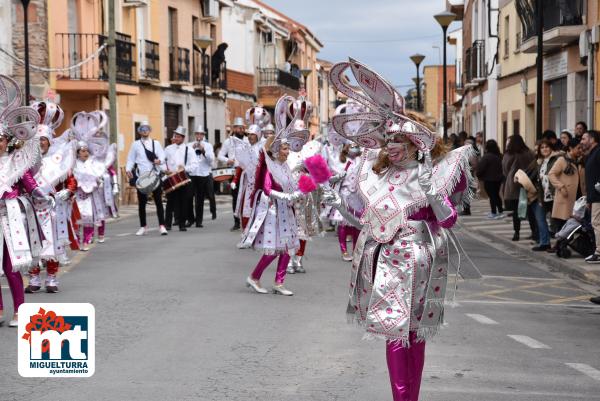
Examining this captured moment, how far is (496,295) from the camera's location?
11.4 meters

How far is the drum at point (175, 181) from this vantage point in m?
19.3

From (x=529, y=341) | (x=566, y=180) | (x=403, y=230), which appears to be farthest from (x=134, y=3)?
(x=403, y=230)

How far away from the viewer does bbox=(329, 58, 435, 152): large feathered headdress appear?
19.1ft

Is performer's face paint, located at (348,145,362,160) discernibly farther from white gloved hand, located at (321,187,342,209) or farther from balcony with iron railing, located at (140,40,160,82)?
balcony with iron railing, located at (140,40,160,82)

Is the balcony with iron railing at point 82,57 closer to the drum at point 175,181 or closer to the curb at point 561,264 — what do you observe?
the drum at point 175,181

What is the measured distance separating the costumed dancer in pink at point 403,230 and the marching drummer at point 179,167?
13600 millimetres

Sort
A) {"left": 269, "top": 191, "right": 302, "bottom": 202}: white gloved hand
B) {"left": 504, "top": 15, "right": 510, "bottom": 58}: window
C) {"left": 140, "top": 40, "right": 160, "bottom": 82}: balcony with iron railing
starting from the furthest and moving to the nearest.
Result: {"left": 140, "top": 40, "right": 160, "bottom": 82}: balcony with iron railing, {"left": 504, "top": 15, "right": 510, "bottom": 58}: window, {"left": 269, "top": 191, "right": 302, "bottom": 202}: white gloved hand

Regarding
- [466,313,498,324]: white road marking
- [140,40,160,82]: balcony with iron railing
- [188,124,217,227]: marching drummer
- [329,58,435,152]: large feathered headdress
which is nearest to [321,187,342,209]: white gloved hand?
[329,58,435,152]: large feathered headdress

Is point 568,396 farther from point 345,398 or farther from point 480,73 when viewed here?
point 480,73

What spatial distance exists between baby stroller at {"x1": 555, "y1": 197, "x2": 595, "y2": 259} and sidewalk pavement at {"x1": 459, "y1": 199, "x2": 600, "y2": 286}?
0.14m

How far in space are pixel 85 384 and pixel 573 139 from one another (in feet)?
34.6

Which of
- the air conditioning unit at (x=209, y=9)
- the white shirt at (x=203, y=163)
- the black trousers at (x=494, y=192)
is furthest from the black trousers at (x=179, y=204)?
the air conditioning unit at (x=209, y=9)

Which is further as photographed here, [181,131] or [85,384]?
[181,131]

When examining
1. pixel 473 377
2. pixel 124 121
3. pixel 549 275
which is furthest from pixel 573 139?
pixel 124 121
